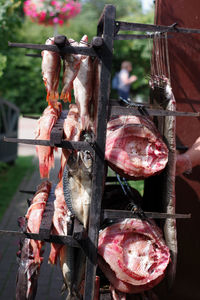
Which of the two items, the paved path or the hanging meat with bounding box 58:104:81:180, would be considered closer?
the hanging meat with bounding box 58:104:81:180

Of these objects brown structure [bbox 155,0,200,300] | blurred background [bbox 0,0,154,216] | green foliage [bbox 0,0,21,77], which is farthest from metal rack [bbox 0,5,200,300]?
green foliage [bbox 0,0,21,77]

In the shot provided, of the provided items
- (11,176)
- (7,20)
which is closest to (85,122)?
(7,20)

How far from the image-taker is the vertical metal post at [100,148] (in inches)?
95.8

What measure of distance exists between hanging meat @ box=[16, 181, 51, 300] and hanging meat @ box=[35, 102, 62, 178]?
10.6 inches

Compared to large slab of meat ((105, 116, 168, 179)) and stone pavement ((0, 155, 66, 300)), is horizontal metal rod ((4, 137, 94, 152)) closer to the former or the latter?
large slab of meat ((105, 116, 168, 179))

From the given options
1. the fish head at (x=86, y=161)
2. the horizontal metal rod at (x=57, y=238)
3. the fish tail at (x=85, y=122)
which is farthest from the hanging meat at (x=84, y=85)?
the horizontal metal rod at (x=57, y=238)

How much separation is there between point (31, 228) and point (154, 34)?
4.89 feet

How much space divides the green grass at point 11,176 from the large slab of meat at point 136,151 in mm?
4610

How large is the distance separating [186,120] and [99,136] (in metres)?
1.16

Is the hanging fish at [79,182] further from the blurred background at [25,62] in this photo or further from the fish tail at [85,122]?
the blurred background at [25,62]

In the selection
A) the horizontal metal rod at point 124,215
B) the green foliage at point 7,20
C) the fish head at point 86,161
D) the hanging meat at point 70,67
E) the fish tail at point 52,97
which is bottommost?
the horizontal metal rod at point 124,215

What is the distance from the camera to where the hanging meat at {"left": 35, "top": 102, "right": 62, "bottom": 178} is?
9.01 ft

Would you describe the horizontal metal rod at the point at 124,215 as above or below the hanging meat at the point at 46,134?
below

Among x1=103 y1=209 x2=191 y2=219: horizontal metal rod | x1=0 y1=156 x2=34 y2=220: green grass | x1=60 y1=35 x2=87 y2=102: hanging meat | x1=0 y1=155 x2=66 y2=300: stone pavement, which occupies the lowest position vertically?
x1=0 y1=155 x2=66 y2=300: stone pavement
